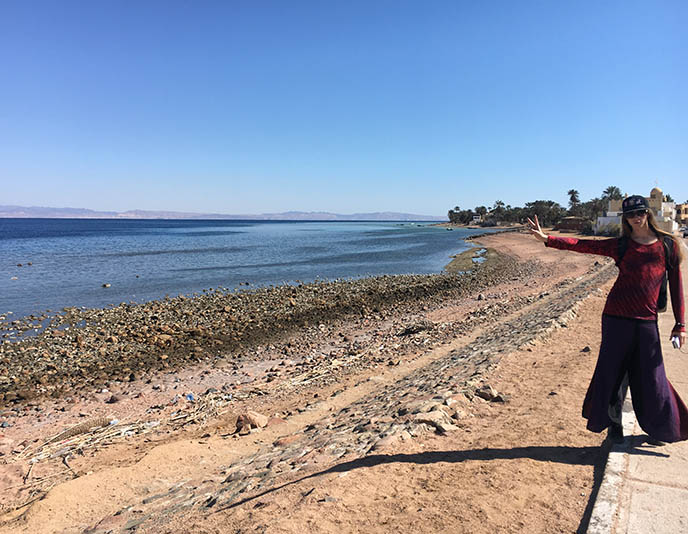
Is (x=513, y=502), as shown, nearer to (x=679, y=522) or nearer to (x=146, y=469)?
(x=679, y=522)

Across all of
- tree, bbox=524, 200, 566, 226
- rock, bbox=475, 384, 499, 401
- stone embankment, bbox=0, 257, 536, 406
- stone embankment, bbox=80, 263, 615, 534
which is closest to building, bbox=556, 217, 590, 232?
tree, bbox=524, 200, 566, 226

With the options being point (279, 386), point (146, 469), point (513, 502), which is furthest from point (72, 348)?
point (513, 502)

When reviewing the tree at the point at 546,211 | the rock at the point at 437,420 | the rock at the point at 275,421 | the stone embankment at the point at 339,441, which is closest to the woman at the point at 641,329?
the rock at the point at 437,420

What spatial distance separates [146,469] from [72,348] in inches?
376

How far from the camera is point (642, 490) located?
3.44 m

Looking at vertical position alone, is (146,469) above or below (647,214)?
below

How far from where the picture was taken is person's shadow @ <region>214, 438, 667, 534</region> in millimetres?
4086

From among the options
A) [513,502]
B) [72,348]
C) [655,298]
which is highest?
[655,298]

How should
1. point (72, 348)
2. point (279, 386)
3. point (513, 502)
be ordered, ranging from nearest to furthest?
point (513, 502)
point (279, 386)
point (72, 348)

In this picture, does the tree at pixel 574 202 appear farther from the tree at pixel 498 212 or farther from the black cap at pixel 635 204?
the black cap at pixel 635 204

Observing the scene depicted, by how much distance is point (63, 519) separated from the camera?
4898mm

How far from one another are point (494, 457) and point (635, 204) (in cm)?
257

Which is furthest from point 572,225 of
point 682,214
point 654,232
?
point 654,232

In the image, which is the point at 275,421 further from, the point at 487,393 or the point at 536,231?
the point at 536,231
